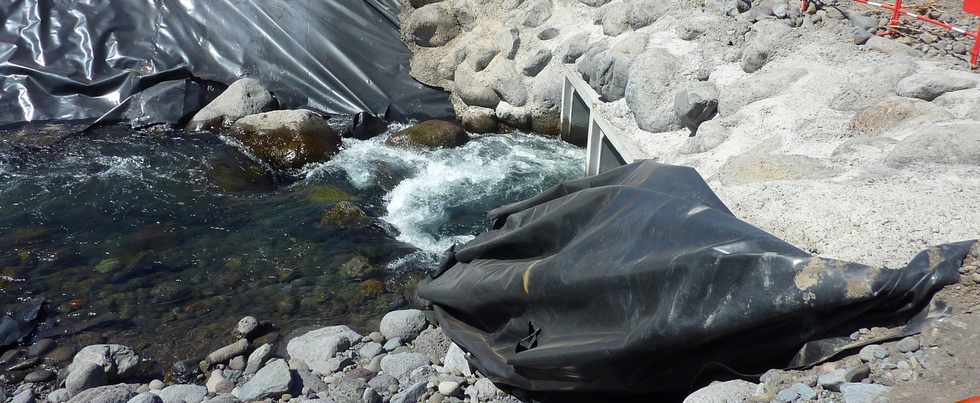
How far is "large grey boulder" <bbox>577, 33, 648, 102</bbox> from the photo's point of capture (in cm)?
663

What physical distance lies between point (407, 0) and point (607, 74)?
4176mm

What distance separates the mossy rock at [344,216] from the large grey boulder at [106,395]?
266cm

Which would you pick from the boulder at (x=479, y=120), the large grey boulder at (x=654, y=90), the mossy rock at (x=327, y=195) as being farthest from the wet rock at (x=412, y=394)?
the boulder at (x=479, y=120)

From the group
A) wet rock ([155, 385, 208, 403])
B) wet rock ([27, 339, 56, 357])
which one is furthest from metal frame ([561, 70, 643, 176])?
wet rock ([27, 339, 56, 357])

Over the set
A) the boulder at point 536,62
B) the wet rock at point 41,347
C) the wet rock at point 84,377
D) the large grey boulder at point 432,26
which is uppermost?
the large grey boulder at point 432,26

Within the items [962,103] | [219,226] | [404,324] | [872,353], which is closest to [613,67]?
[962,103]

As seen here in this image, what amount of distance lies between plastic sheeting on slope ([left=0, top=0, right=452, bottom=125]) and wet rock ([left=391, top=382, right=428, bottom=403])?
5.67 metres

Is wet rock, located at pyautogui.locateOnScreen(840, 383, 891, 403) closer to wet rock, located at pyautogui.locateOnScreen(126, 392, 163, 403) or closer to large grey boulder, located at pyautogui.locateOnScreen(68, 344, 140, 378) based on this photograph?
wet rock, located at pyautogui.locateOnScreen(126, 392, 163, 403)

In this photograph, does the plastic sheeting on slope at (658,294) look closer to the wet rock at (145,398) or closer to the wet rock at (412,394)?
the wet rock at (412,394)

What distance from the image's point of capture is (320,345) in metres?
4.14

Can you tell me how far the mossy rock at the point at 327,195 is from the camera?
6.67m

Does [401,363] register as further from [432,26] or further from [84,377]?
[432,26]

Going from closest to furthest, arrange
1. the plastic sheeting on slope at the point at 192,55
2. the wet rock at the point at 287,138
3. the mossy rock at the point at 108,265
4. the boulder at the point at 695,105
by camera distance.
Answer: the mossy rock at the point at 108,265, the boulder at the point at 695,105, the wet rock at the point at 287,138, the plastic sheeting on slope at the point at 192,55

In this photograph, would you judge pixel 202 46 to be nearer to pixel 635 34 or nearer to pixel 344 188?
pixel 344 188
